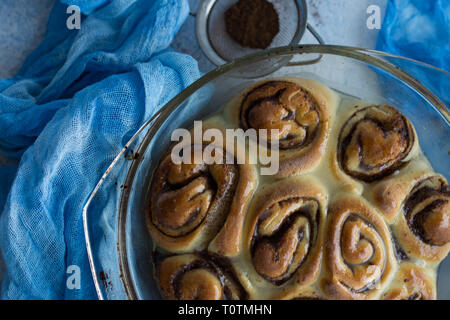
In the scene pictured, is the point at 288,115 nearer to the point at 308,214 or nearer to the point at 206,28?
the point at 308,214

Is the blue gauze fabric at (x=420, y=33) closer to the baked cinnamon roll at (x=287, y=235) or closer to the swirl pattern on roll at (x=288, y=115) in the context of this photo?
the swirl pattern on roll at (x=288, y=115)

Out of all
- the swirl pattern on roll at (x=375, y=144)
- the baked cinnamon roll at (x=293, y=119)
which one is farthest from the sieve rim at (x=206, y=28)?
the swirl pattern on roll at (x=375, y=144)

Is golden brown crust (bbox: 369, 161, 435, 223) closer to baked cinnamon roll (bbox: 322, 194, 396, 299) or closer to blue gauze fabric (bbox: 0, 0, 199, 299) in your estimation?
baked cinnamon roll (bbox: 322, 194, 396, 299)

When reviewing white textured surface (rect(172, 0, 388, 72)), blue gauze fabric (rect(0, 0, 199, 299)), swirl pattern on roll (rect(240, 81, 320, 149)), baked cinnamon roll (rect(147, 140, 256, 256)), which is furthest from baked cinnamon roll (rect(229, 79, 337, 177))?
white textured surface (rect(172, 0, 388, 72))

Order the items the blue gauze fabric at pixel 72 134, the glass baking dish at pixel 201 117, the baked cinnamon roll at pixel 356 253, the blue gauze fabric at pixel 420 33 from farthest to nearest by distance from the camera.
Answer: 1. the blue gauze fabric at pixel 420 33
2. the blue gauze fabric at pixel 72 134
3. the glass baking dish at pixel 201 117
4. the baked cinnamon roll at pixel 356 253

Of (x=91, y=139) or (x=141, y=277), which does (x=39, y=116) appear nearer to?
(x=91, y=139)

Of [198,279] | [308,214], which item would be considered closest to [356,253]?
[308,214]

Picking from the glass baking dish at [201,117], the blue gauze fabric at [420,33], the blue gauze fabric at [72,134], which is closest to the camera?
the glass baking dish at [201,117]
